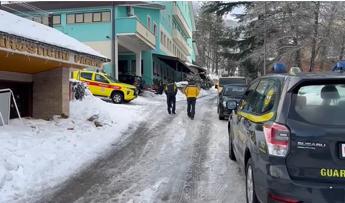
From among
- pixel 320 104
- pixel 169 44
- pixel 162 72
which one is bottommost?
pixel 320 104

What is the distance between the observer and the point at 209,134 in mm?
13531

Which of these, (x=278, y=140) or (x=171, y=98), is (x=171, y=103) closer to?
(x=171, y=98)

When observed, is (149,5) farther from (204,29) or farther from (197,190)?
(204,29)

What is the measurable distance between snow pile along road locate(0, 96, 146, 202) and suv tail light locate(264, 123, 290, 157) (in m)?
3.97

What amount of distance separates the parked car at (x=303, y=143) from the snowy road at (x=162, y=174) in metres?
2.29

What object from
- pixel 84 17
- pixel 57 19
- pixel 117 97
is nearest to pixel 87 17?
pixel 84 17

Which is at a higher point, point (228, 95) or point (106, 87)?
point (106, 87)

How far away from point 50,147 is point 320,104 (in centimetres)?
695

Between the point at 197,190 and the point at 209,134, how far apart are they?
6314 mm

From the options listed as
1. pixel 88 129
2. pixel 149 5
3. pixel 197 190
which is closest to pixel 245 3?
pixel 149 5

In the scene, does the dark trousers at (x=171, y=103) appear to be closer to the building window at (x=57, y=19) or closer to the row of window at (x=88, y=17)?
the row of window at (x=88, y=17)

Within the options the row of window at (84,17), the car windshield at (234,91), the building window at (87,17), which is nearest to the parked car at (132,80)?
the row of window at (84,17)

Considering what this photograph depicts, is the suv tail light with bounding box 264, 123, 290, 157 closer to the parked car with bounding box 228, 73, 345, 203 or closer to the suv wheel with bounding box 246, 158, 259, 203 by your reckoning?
the parked car with bounding box 228, 73, 345, 203

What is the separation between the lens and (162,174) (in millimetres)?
8398
